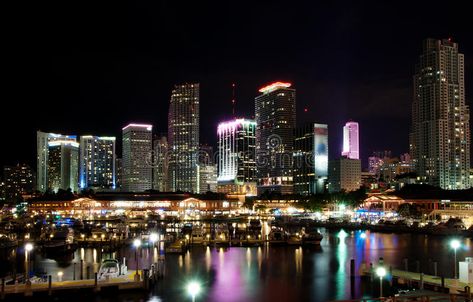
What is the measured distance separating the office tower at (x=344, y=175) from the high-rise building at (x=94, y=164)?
78.9 metres

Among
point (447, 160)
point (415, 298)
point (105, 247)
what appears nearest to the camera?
point (415, 298)

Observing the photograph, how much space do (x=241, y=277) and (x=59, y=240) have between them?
23.9 m

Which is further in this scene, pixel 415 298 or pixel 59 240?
pixel 59 240

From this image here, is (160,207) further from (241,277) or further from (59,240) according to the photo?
(241,277)

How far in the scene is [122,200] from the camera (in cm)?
11962

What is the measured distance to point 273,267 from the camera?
3997 cm

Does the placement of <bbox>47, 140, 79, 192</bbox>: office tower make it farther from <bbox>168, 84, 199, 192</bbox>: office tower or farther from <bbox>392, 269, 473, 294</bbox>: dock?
<bbox>392, 269, 473, 294</bbox>: dock

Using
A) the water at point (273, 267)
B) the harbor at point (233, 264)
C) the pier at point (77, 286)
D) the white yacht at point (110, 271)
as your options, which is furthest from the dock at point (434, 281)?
the white yacht at point (110, 271)

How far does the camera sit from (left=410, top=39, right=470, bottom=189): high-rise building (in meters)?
135

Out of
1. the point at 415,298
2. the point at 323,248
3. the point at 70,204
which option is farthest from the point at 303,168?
the point at 415,298

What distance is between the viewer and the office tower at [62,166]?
18588 centimetres

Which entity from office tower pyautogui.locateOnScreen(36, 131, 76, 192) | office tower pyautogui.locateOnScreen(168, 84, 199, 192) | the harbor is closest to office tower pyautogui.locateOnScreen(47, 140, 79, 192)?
office tower pyautogui.locateOnScreen(36, 131, 76, 192)

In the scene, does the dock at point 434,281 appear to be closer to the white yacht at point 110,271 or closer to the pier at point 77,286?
the pier at point 77,286

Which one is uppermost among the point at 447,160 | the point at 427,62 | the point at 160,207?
the point at 427,62
